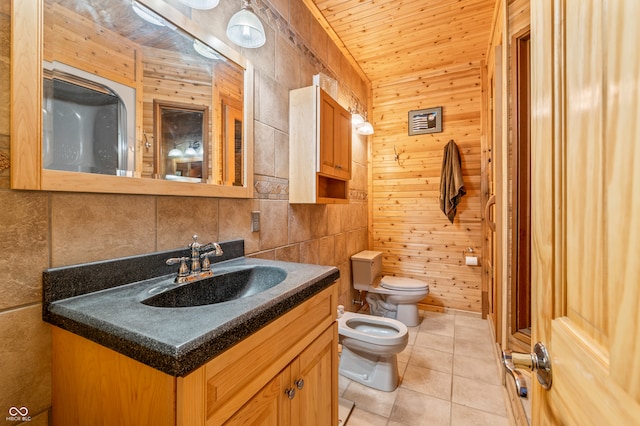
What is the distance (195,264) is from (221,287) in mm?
158

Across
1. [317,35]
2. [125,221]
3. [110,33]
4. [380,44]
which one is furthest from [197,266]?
[380,44]

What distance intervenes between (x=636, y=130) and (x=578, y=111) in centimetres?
15

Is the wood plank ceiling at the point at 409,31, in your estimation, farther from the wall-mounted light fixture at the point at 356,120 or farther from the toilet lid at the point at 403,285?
the toilet lid at the point at 403,285

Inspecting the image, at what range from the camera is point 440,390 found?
1.83 m

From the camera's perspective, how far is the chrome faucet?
1.02 m

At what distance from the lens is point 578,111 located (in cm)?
45

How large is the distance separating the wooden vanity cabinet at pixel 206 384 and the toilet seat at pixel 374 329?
82cm

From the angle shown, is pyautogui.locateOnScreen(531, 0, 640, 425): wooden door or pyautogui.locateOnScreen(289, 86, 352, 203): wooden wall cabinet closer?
pyautogui.locateOnScreen(531, 0, 640, 425): wooden door

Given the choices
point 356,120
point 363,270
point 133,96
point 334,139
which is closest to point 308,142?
point 334,139

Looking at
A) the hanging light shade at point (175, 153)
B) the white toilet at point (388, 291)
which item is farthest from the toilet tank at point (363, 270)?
the hanging light shade at point (175, 153)

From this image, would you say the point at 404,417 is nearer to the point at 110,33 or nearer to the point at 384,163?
the point at 110,33

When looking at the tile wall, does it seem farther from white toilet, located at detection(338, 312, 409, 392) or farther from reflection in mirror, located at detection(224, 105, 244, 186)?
white toilet, located at detection(338, 312, 409, 392)

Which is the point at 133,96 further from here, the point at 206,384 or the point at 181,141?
the point at 206,384

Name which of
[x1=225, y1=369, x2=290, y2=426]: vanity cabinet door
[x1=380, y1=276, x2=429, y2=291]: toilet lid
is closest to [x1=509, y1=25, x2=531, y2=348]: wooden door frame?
[x1=380, y1=276, x2=429, y2=291]: toilet lid
